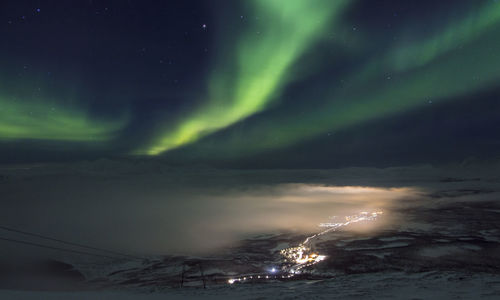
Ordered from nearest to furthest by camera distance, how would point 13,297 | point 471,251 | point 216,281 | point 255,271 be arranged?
1. point 13,297
2. point 216,281
3. point 255,271
4. point 471,251

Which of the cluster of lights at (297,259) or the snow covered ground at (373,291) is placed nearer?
the snow covered ground at (373,291)

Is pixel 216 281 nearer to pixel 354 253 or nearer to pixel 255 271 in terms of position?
pixel 255 271

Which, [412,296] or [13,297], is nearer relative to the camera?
[13,297]

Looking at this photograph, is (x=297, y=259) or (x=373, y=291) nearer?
(x=373, y=291)

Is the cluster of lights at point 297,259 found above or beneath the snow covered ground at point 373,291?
beneath

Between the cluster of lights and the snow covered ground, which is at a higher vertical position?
the snow covered ground

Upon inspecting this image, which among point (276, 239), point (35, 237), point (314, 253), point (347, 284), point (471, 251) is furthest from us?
point (35, 237)

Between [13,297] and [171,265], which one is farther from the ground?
[13,297]

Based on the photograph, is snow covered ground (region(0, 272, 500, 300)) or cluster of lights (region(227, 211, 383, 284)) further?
cluster of lights (region(227, 211, 383, 284))

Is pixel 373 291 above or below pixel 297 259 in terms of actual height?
above

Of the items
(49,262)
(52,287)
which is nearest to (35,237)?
(49,262)
